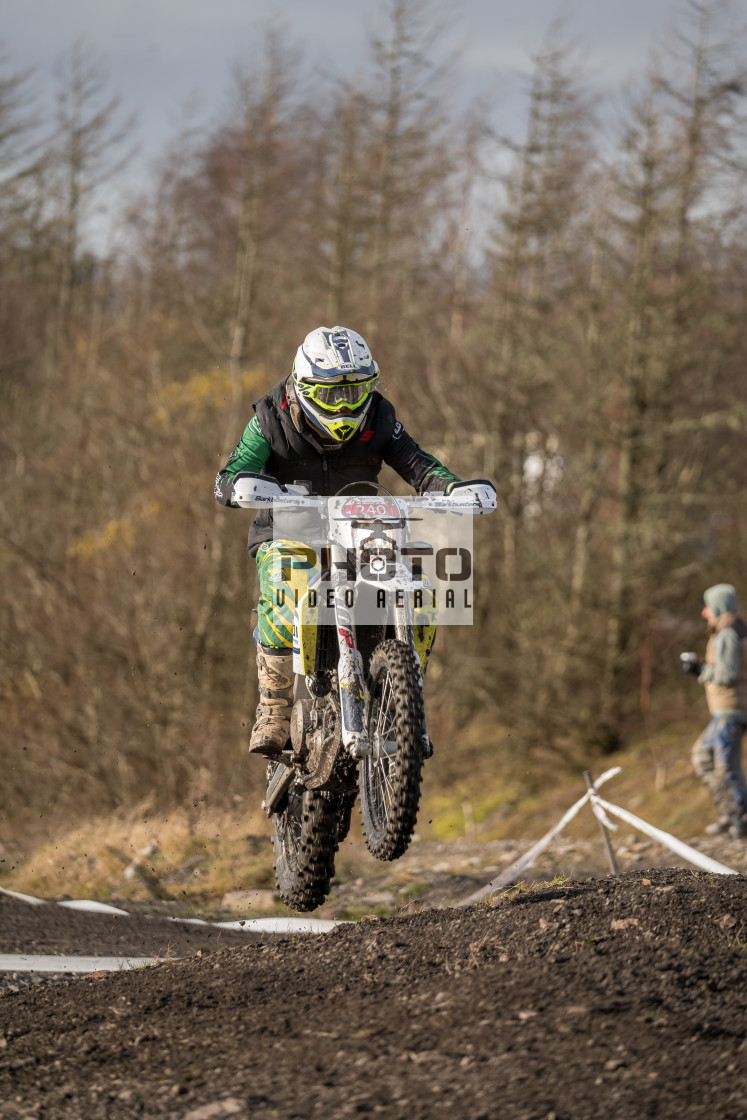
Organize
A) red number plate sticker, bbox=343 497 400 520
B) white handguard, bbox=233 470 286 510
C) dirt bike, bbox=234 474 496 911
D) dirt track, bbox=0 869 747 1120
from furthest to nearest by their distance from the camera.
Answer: red number plate sticker, bbox=343 497 400 520 → white handguard, bbox=233 470 286 510 → dirt bike, bbox=234 474 496 911 → dirt track, bbox=0 869 747 1120

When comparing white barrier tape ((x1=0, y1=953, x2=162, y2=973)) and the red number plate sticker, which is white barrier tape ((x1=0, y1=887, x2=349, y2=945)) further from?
the red number plate sticker

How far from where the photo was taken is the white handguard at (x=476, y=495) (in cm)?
574

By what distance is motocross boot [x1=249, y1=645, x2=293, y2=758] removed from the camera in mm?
6117

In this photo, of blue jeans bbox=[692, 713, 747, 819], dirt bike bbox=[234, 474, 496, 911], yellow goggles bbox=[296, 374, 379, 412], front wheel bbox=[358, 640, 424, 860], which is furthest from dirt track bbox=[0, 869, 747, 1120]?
blue jeans bbox=[692, 713, 747, 819]

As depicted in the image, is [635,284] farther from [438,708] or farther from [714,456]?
[438,708]

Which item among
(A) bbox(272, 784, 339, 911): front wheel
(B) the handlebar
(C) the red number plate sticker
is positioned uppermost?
(B) the handlebar

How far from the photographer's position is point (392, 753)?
5.26 meters

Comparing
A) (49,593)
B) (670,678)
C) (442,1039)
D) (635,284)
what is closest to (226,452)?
(49,593)

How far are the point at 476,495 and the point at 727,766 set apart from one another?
6879 millimetres

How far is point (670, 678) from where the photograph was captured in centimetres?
2089

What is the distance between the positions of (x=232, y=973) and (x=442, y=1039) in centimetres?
144

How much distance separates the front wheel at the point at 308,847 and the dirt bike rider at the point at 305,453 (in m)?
0.40

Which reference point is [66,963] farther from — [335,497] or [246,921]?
[335,497]

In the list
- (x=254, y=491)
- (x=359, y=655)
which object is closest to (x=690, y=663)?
(x=359, y=655)
